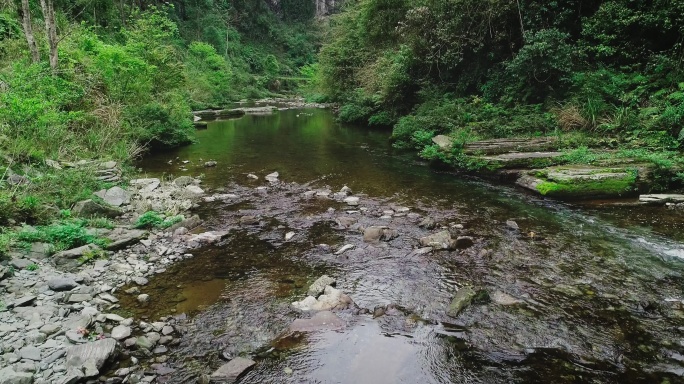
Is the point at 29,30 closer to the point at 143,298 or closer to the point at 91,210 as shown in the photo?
the point at 91,210

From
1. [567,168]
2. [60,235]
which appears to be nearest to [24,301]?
[60,235]

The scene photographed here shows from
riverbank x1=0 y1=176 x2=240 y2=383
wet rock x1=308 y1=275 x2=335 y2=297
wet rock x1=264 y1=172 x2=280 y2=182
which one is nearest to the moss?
wet rock x1=308 y1=275 x2=335 y2=297

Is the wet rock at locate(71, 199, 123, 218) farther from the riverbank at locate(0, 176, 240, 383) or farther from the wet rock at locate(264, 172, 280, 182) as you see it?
the wet rock at locate(264, 172, 280, 182)

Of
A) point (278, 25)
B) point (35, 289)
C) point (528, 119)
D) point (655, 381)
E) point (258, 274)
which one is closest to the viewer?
point (655, 381)

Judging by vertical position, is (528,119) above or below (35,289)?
above

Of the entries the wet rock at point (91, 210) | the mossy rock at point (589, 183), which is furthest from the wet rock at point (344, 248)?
the mossy rock at point (589, 183)

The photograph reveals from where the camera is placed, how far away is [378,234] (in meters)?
7.77

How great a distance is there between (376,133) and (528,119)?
9.85m

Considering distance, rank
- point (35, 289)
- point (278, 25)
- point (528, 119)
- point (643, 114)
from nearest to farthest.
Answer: point (35, 289) → point (643, 114) → point (528, 119) → point (278, 25)

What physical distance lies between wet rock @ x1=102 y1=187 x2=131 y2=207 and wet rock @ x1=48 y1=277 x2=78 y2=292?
345 cm

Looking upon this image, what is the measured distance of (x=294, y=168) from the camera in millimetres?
13898

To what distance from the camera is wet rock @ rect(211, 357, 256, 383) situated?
13.4 ft

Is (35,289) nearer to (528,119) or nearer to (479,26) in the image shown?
(528,119)

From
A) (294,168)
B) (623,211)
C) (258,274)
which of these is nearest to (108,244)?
(258,274)
